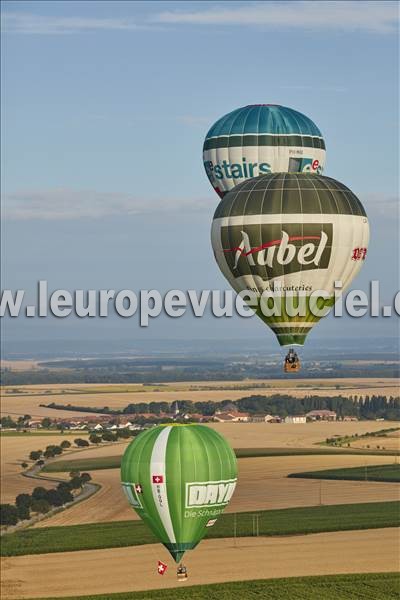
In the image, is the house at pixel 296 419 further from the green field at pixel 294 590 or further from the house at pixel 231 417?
the green field at pixel 294 590

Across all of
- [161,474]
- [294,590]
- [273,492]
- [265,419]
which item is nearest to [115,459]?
[273,492]

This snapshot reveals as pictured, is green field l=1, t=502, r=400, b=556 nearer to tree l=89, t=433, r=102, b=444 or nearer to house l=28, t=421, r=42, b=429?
tree l=89, t=433, r=102, b=444

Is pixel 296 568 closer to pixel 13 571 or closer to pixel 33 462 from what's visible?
pixel 13 571

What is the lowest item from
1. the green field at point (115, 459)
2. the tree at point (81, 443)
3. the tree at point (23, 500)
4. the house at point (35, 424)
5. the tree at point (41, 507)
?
the tree at point (41, 507)

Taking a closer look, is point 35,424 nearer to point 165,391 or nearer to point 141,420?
point 141,420

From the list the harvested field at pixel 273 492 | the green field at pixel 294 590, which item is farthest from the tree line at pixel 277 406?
the green field at pixel 294 590

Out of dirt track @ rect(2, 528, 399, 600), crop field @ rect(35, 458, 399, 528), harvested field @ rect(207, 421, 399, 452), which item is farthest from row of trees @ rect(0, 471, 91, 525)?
harvested field @ rect(207, 421, 399, 452)
